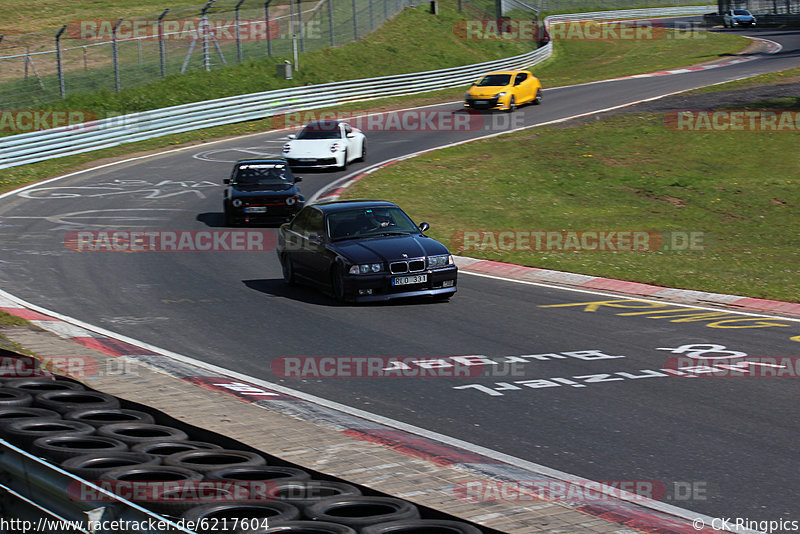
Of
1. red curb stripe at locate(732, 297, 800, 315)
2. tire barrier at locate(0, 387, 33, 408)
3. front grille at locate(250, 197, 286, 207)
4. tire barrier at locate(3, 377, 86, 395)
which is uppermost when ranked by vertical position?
front grille at locate(250, 197, 286, 207)

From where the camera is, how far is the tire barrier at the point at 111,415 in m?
7.33

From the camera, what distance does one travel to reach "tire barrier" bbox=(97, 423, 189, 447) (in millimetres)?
6598

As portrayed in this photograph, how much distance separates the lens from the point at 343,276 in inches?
570

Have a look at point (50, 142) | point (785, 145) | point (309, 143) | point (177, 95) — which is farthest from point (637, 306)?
point (177, 95)

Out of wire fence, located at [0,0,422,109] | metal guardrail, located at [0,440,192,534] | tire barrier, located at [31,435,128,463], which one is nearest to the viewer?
metal guardrail, located at [0,440,192,534]

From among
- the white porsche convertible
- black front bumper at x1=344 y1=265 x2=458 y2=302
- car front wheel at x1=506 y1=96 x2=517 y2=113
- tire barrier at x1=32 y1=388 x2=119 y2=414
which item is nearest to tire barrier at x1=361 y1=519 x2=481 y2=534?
tire barrier at x1=32 y1=388 x2=119 y2=414

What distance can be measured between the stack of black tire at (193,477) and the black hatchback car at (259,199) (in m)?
14.5

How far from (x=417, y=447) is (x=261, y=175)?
1572cm

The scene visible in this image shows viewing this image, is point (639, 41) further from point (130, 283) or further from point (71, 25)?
point (130, 283)

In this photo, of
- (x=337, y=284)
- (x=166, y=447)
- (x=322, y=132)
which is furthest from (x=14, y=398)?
(x=322, y=132)

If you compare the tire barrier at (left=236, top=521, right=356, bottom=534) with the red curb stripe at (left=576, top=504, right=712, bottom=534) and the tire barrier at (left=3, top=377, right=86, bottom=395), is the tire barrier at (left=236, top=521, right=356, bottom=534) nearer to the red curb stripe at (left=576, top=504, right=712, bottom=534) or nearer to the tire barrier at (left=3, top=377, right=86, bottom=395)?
the red curb stripe at (left=576, top=504, right=712, bottom=534)

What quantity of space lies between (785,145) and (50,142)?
2437cm

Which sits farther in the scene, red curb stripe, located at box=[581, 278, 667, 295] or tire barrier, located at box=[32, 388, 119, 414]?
red curb stripe, located at box=[581, 278, 667, 295]

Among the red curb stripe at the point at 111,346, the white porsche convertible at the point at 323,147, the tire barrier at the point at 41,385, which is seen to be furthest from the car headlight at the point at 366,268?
the white porsche convertible at the point at 323,147
